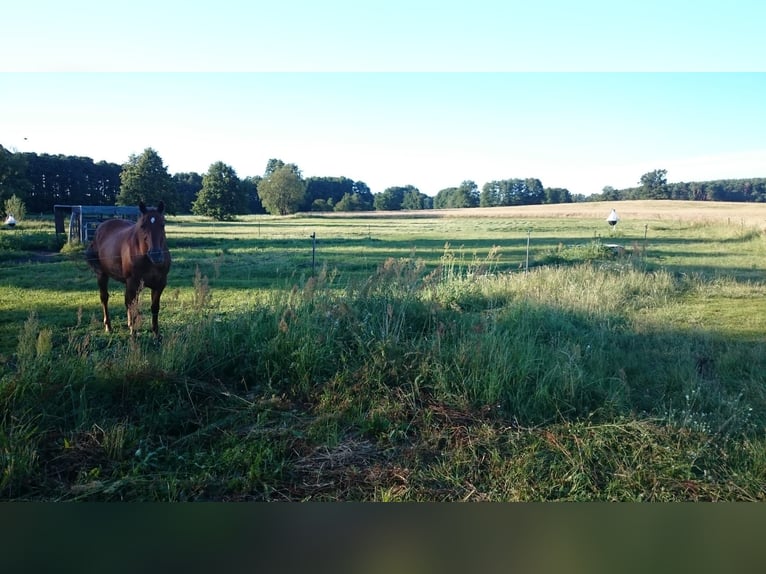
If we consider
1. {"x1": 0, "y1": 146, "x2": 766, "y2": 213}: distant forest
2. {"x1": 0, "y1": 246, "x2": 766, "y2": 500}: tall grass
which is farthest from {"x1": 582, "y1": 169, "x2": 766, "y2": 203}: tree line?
{"x1": 0, "y1": 246, "x2": 766, "y2": 500}: tall grass

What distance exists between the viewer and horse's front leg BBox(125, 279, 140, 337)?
12.0 feet

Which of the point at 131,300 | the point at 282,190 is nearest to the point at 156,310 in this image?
the point at 131,300

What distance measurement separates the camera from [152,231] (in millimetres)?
3502

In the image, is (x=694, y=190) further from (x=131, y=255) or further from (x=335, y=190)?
(x=131, y=255)

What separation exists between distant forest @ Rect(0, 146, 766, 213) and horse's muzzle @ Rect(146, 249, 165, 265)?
14.3 inches

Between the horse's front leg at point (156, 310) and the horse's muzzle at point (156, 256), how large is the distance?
0.26 metres

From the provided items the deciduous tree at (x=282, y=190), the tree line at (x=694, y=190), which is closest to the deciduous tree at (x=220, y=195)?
the deciduous tree at (x=282, y=190)

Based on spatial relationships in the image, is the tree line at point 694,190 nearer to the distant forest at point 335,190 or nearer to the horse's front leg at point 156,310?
the distant forest at point 335,190

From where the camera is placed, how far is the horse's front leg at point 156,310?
12.3ft

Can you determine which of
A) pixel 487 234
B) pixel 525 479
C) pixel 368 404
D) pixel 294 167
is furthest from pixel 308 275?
pixel 525 479

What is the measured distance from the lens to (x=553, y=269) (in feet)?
19.0

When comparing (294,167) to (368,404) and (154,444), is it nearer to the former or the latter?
(368,404)

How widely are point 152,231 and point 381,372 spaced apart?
6.61 feet

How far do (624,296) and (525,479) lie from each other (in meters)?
3.43
